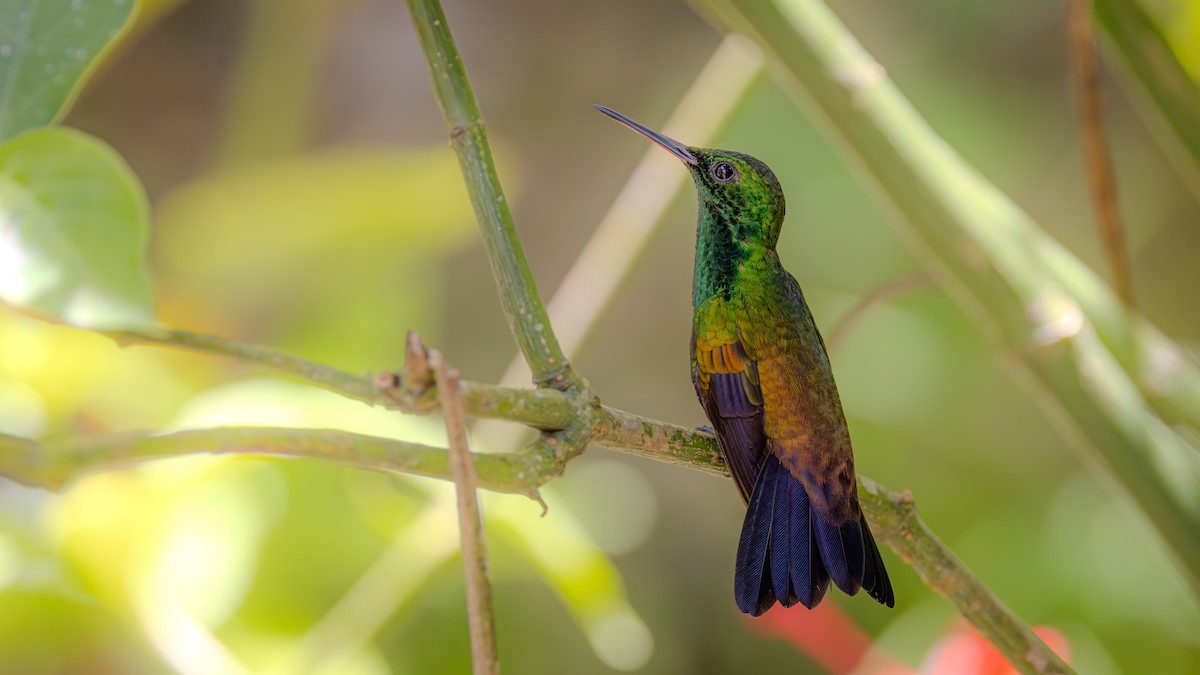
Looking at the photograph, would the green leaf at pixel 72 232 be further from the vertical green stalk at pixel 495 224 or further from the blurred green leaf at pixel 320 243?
the blurred green leaf at pixel 320 243

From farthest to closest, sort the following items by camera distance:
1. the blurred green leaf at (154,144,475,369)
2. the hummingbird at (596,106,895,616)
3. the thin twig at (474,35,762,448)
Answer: the blurred green leaf at (154,144,475,369) → the thin twig at (474,35,762,448) → the hummingbird at (596,106,895,616)

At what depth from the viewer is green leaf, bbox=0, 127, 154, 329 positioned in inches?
8.1

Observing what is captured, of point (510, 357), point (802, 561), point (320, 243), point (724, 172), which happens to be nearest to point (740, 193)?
point (724, 172)

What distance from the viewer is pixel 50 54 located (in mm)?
270

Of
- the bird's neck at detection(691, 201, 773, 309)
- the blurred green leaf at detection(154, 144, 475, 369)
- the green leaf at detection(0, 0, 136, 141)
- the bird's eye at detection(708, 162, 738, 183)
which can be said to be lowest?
the bird's neck at detection(691, 201, 773, 309)

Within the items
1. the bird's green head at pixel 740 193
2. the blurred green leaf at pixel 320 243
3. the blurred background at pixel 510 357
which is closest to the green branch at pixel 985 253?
the bird's green head at pixel 740 193

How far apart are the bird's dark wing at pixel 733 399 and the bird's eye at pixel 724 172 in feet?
0.20

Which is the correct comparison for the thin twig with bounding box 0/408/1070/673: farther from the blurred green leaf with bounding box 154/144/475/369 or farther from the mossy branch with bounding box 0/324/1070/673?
the blurred green leaf with bounding box 154/144/475/369

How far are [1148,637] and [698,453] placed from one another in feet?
2.47

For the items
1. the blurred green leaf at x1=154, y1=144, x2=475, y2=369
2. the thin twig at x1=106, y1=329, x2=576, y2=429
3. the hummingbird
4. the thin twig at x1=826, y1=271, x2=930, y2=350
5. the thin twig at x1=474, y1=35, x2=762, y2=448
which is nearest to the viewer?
the thin twig at x1=106, y1=329, x2=576, y2=429

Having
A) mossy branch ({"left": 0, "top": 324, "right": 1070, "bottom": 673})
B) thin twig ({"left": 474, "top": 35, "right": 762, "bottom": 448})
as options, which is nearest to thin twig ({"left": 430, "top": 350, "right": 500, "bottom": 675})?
mossy branch ({"left": 0, "top": 324, "right": 1070, "bottom": 673})

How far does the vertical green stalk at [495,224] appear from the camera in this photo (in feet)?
0.87

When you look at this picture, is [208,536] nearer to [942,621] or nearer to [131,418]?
[131,418]

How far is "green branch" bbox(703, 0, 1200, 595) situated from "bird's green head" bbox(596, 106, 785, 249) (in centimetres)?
4
